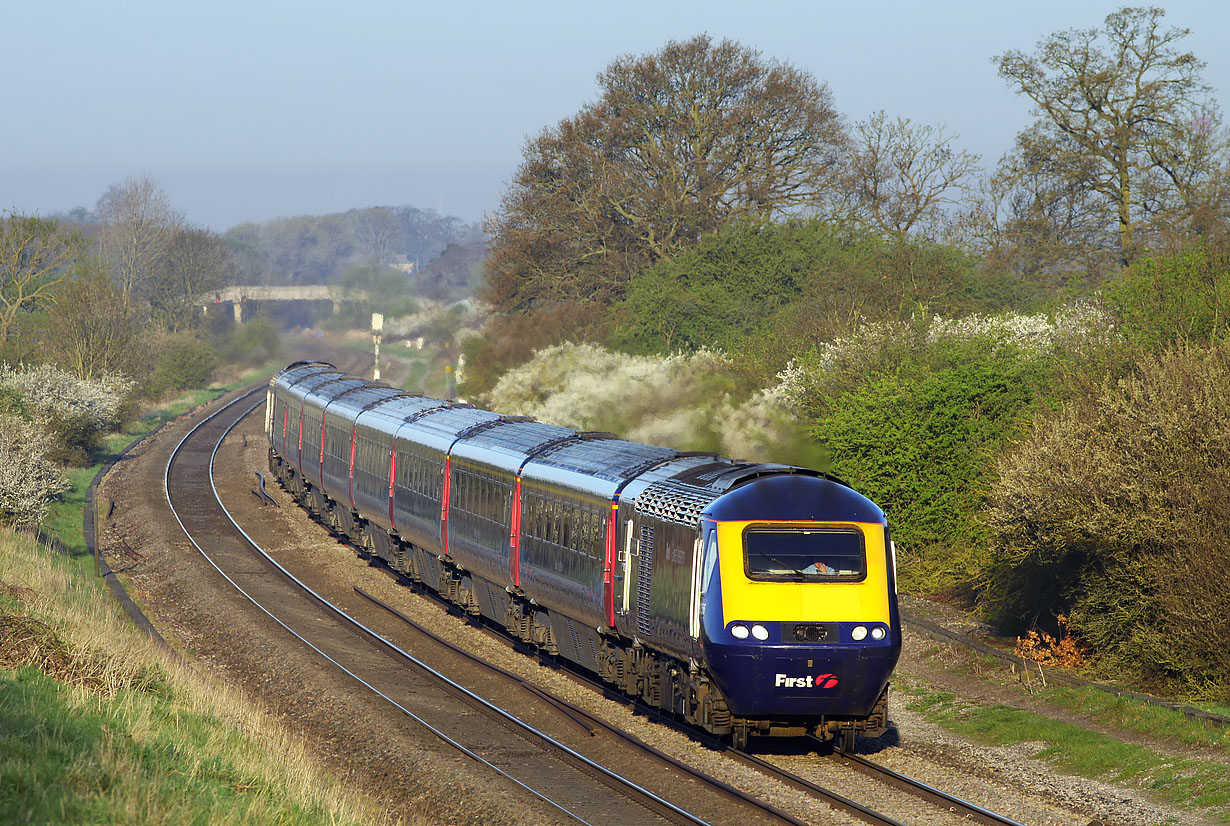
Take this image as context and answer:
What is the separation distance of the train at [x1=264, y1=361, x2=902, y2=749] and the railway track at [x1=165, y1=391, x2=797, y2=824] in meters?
0.97

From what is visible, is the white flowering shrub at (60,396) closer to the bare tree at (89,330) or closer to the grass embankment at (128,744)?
the bare tree at (89,330)

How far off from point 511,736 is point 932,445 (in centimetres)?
1351

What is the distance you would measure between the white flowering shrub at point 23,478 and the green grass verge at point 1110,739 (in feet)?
73.5

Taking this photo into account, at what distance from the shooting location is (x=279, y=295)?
338ft

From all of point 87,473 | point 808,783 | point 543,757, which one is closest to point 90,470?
point 87,473

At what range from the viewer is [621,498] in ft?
51.2

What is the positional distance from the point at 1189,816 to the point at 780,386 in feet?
69.3

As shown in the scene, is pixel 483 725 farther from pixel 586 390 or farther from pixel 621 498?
pixel 586 390

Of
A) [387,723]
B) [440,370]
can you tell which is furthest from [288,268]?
[387,723]

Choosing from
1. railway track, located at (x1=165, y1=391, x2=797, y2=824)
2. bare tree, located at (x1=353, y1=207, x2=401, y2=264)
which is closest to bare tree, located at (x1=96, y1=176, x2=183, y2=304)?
railway track, located at (x1=165, y1=391, x2=797, y2=824)

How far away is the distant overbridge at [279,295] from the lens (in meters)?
92.2

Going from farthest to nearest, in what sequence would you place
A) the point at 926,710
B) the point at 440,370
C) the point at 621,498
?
the point at 440,370 → the point at 926,710 → the point at 621,498

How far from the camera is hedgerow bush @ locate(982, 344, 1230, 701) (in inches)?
620

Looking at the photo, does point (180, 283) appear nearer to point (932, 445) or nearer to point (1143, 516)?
point (932, 445)
